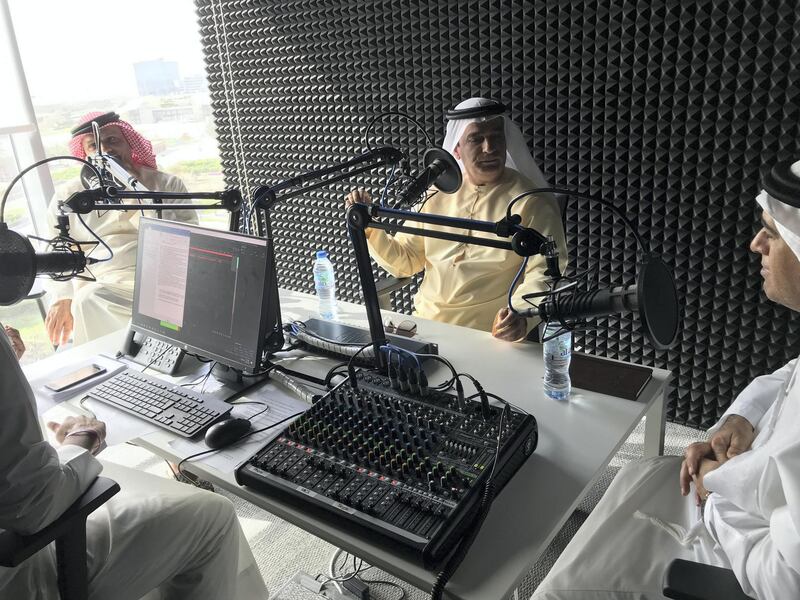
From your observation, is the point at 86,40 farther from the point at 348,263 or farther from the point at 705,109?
the point at 705,109

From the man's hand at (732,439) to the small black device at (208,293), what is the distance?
3.66ft

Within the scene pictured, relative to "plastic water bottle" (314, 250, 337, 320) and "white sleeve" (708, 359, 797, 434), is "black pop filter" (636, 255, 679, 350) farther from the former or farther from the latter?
"plastic water bottle" (314, 250, 337, 320)

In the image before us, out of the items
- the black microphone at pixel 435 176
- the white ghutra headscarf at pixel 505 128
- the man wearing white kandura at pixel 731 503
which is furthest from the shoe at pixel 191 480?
the white ghutra headscarf at pixel 505 128

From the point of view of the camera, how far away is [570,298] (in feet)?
3.88

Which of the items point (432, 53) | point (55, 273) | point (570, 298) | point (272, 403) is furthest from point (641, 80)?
point (55, 273)

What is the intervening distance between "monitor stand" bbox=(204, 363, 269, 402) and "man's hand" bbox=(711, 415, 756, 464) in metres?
1.16

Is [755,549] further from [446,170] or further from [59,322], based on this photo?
[59,322]

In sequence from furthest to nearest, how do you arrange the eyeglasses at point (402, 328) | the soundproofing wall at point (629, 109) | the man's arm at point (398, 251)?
the man's arm at point (398, 251) < the soundproofing wall at point (629, 109) < the eyeglasses at point (402, 328)

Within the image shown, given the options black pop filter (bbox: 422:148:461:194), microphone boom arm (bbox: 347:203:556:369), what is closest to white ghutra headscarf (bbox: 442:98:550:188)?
black pop filter (bbox: 422:148:461:194)

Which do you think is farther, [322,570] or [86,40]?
[86,40]

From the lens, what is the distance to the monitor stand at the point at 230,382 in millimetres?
1661

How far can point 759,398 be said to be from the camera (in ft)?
4.82

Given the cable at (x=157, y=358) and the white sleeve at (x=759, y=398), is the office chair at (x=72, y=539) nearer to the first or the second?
the cable at (x=157, y=358)

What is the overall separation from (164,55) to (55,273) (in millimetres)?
3580
